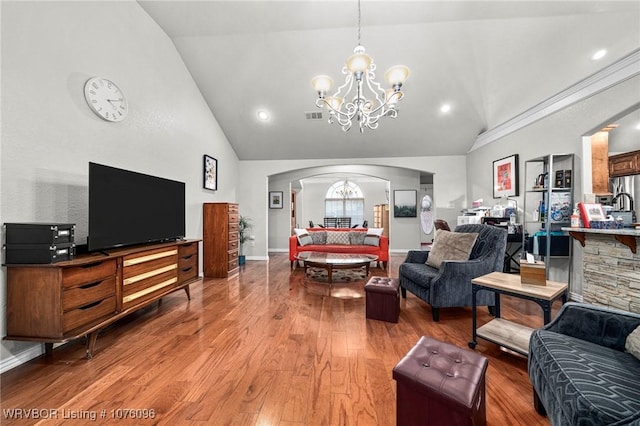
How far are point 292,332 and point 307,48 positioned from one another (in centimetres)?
392

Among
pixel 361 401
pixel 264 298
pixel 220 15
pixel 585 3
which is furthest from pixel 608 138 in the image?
pixel 220 15

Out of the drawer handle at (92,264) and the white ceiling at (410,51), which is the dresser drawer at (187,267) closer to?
the drawer handle at (92,264)

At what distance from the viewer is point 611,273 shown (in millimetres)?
2375

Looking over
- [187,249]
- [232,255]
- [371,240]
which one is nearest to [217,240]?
[232,255]

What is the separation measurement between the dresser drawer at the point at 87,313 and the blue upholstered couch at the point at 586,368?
2.79m

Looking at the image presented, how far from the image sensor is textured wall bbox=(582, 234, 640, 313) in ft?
7.21

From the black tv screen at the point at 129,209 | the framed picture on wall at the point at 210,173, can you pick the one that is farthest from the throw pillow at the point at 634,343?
the framed picture on wall at the point at 210,173

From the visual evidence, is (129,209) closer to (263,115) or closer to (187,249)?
(187,249)

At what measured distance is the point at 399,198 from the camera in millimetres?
7355

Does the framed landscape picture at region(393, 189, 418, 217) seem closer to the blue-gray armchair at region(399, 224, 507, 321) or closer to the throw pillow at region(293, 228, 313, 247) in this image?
the throw pillow at region(293, 228, 313, 247)

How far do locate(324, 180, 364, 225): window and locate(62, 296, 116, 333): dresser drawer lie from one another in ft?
28.6

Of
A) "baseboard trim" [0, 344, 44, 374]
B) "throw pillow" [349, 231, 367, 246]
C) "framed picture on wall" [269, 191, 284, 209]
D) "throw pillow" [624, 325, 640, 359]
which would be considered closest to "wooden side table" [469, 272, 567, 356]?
"throw pillow" [624, 325, 640, 359]

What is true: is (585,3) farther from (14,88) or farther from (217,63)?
(14,88)

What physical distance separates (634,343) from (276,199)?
711 centimetres
